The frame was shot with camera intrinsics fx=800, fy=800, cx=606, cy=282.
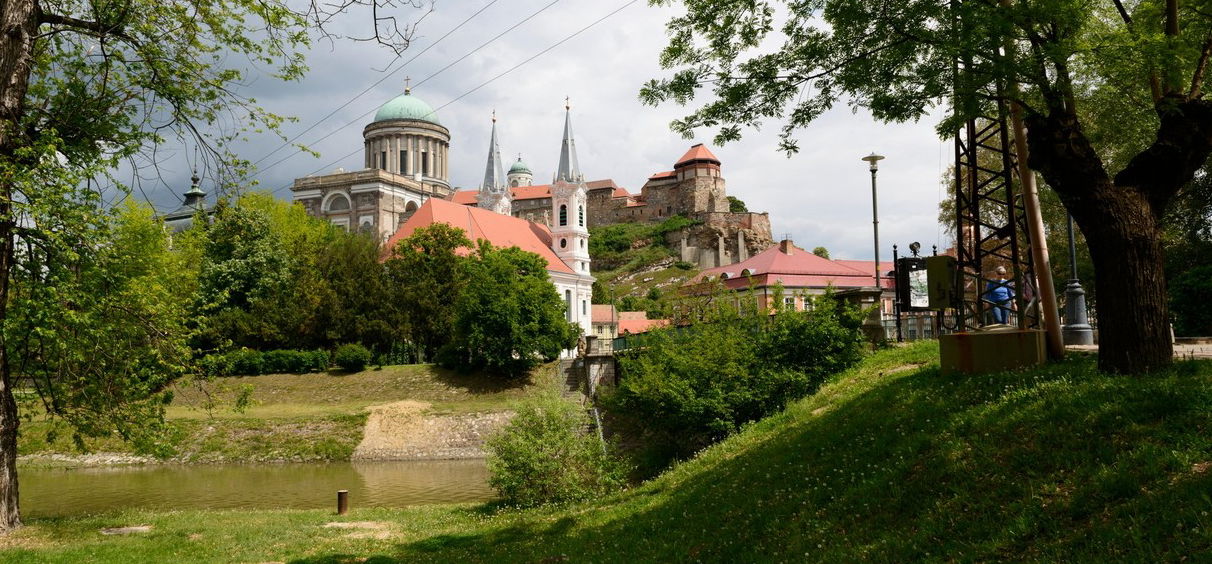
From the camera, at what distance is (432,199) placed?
6231cm

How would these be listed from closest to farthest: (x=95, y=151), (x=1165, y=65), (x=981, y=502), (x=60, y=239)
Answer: (x=981, y=502) < (x=1165, y=65) < (x=60, y=239) < (x=95, y=151)

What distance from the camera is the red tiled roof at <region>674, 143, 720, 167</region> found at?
11731cm

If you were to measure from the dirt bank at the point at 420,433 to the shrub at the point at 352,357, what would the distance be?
7114mm

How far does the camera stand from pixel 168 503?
22.3 metres

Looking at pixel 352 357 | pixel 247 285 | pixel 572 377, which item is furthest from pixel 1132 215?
pixel 247 285

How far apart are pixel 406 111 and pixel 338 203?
59.1 ft

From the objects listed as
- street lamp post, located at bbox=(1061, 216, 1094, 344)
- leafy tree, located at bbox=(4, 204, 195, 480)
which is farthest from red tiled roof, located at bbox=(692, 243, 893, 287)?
leafy tree, located at bbox=(4, 204, 195, 480)

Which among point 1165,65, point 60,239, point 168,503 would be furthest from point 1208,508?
point 168,503

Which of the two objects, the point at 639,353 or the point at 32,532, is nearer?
the point at 32,532

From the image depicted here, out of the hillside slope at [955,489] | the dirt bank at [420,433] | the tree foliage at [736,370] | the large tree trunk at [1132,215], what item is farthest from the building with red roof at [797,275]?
the large tree trunk at [1132,215]

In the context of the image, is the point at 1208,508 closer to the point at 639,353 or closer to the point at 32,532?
the point at 32,532

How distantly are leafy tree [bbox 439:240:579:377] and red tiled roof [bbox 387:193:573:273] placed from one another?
565 inches

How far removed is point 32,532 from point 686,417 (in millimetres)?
13942

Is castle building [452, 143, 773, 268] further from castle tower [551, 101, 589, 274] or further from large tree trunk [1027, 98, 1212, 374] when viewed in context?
large tree trunk [1027, 98, 1212, 374]
